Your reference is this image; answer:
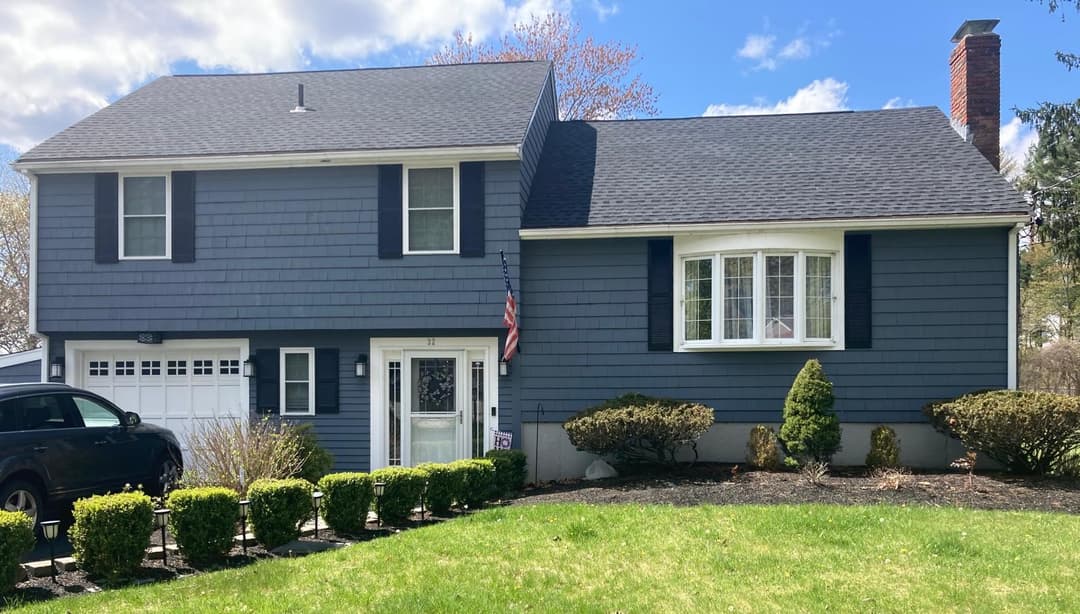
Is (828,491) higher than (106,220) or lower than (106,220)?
lower

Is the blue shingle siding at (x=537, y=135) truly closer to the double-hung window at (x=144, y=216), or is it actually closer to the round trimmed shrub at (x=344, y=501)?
the double-hung window at (x=144, y=216)

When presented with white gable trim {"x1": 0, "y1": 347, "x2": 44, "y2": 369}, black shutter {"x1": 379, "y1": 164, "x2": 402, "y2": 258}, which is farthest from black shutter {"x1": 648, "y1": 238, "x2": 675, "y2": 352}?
white gable trim {"x1": 0, "y1": 347, "x2": 44, "y2": 369}

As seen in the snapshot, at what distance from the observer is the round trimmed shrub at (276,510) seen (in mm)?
7414

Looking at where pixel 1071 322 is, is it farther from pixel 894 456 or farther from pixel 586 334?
pixel 586 334

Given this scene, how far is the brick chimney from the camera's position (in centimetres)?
1316

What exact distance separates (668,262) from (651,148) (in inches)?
122

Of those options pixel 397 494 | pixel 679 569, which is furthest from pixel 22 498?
pixel 679 569

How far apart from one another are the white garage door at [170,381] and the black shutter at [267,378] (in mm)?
338

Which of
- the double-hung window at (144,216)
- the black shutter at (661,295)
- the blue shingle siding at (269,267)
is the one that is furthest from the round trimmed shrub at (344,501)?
the double-hung window at (144,216)

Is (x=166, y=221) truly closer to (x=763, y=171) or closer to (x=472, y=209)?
(x=472, y=209)

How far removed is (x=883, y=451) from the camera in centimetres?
1100

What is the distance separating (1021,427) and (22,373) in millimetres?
16072

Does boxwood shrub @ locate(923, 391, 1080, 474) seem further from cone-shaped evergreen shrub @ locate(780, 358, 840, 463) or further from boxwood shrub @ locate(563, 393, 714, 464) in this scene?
boxwood shrub @ locate(563, 393, 714, 464)

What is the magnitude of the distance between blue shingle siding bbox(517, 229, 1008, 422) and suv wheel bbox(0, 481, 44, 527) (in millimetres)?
6232
